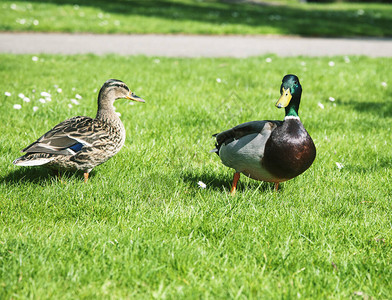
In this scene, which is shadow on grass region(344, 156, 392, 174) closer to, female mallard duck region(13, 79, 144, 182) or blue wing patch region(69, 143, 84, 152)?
female mallard duck region(13, 79, 144, 182)

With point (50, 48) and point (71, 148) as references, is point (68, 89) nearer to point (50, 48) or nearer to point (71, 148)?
point (71, 148)

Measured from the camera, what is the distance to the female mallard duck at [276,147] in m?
3.13

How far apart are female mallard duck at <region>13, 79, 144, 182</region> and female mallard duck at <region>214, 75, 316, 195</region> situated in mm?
954

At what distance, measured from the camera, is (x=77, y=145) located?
11.2 ft

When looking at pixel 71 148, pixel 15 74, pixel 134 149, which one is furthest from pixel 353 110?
pixel 15 74

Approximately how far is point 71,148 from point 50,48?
23.8ft

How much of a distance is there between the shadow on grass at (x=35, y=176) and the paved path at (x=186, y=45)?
633 centimetres

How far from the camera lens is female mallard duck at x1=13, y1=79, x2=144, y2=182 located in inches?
130

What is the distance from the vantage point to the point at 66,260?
8.12 feet

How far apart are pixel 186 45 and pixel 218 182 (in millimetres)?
7815

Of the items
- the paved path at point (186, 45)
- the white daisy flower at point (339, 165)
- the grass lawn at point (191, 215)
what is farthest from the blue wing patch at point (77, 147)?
the paved path at point (186, 45)

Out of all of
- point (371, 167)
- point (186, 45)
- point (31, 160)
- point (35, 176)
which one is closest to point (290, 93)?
point (371, 167)

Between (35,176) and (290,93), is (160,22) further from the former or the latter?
(290,93)

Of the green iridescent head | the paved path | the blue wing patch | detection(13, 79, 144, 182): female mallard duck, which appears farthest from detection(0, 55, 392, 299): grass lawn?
the paved path
